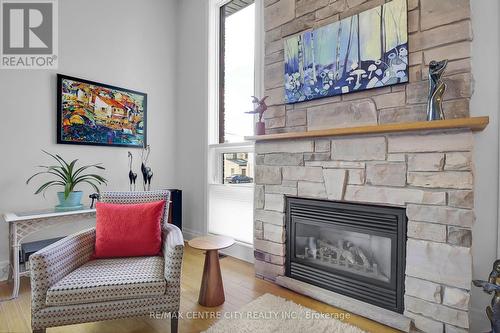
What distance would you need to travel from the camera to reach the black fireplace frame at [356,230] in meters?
1.82

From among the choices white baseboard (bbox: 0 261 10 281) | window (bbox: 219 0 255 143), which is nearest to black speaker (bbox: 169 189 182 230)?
window (bbox: 219 0 255 143)

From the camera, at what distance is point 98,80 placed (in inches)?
122

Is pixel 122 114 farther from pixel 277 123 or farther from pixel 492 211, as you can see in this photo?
pixel 492 211

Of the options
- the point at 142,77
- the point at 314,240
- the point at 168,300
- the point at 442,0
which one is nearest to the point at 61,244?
the point at 168,300

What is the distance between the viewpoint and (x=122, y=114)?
129 inches

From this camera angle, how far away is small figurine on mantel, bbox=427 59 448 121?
5.37 feet

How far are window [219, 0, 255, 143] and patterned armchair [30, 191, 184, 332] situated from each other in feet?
6.12

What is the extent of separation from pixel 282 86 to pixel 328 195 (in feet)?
3.81

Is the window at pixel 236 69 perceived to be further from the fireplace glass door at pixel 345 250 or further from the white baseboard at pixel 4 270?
the white baseboard at pixel 4 270

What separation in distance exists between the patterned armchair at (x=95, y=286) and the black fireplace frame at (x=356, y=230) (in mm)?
1118

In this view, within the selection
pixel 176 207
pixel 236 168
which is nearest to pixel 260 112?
pixel 236 168

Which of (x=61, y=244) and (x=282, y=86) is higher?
(x=282, y=86)

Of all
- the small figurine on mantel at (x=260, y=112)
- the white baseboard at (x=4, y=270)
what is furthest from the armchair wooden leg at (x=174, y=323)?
the white baseboard at (x=4, y=270)

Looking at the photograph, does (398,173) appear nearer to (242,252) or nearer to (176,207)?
(242,252)
